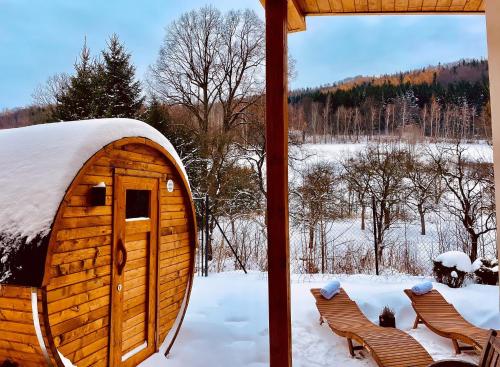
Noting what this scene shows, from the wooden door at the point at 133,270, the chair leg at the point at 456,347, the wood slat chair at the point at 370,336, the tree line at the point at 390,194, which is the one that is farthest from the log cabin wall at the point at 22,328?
the tree line at the point at 390,194

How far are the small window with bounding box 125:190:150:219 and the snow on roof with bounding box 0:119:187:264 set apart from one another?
782 mm

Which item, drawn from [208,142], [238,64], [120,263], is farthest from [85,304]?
[238,64]

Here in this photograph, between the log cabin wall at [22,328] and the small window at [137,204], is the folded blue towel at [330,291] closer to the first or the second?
the small window at [137,204]

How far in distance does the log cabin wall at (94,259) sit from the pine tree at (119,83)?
9251 millimetres

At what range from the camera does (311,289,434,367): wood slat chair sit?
3418mm

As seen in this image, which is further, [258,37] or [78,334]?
[258,37]

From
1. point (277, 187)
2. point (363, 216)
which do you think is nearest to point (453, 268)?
point (363, 216)

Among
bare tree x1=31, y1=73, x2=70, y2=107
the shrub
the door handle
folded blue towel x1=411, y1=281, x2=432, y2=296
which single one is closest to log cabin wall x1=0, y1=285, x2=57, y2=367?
the door handle

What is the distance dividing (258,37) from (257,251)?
713 cm

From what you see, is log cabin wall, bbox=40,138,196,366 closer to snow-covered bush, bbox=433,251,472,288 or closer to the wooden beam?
the wooden beam

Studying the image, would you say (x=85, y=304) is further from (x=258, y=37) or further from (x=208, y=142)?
(x=258, y=37)

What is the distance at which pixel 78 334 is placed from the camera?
9.16 ft

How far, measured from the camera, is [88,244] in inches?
115

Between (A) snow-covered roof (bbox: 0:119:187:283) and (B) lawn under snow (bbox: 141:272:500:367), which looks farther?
(B) lawn under snow (bbox: 141:272:500:367)
